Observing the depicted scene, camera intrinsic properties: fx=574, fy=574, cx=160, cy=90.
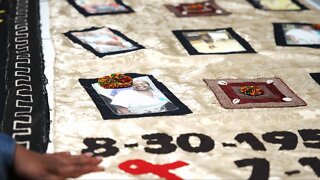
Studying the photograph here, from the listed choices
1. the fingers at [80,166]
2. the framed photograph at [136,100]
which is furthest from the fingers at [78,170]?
the framed photograph at [136,100]

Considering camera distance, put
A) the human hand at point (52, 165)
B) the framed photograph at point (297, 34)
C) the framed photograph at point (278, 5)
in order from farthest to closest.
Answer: the framed photograph at point (278, 5)
the framed photograph at point (297, 34)
the human hand at point (52, 165)

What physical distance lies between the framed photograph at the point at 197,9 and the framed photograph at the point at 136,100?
86 cm

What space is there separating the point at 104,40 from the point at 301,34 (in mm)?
820

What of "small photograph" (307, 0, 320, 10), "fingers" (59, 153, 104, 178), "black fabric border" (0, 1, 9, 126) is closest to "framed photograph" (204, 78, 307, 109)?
"fingers" (59, 153, 104, 178)

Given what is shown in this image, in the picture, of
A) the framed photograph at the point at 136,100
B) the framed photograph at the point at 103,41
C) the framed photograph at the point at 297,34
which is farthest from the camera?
the framed photograph at the point at 297,34

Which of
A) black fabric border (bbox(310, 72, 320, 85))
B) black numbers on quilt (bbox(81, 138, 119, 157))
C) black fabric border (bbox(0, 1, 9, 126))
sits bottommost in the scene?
black fabric border (bbox(0, 1, 9, 126))

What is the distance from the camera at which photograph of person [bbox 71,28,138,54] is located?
2160 millimetres

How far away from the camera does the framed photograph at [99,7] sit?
8.66 ft

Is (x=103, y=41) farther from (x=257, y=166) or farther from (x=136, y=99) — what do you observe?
(x=257, y=166)

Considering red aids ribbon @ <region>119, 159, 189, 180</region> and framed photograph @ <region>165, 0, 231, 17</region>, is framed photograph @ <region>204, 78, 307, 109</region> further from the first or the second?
framed photograph @ <region>165, 0, 231, 17</region>

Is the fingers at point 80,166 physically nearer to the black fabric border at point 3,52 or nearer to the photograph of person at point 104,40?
the black fabric border at point 3,52

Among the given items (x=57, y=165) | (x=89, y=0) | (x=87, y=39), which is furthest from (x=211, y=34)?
(x=57, y=165)

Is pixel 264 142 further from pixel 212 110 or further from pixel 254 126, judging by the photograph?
pixel 212 110

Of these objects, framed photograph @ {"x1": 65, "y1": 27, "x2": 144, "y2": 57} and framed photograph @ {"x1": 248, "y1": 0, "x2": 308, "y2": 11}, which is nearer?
framed photograph @ {"x1": 65, "y1": 27, "x2": 144, "y2": 57}
